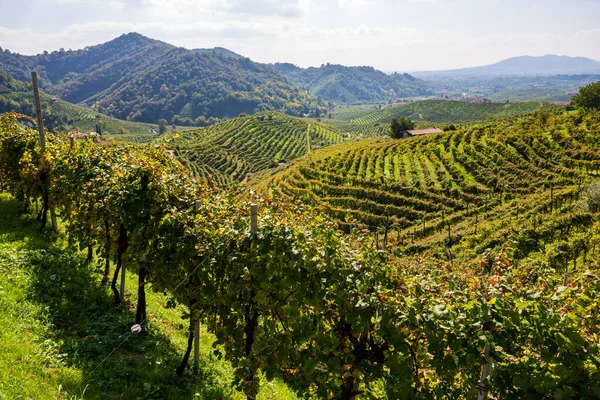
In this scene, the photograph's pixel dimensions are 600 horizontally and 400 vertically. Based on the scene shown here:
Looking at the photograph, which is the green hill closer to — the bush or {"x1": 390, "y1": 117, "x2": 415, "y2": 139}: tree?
the bush

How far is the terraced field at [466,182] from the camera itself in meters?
28.9

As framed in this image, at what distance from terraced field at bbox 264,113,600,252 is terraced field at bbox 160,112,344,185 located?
142ft

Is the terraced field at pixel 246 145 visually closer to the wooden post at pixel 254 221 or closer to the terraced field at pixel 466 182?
the terraced field at pixel 466 182

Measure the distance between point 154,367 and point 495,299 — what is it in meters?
5.97

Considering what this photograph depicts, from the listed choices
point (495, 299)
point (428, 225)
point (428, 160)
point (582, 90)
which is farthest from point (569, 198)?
point (582, 90)

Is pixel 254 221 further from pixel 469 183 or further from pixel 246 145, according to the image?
pixel 246 145

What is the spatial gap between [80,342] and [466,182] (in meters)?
37.4

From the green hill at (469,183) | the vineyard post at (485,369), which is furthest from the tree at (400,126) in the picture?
the vineyard post at (485,369)

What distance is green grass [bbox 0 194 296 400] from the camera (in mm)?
5422

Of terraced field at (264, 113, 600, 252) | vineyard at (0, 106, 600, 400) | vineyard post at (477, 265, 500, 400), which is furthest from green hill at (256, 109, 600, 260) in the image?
vineyard post at (477, 265, 500, 400)

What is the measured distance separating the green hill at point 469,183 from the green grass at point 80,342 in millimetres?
22912

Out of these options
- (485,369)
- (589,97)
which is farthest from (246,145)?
(485,369)

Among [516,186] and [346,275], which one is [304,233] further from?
[516,186]

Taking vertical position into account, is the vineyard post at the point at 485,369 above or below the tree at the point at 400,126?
below
